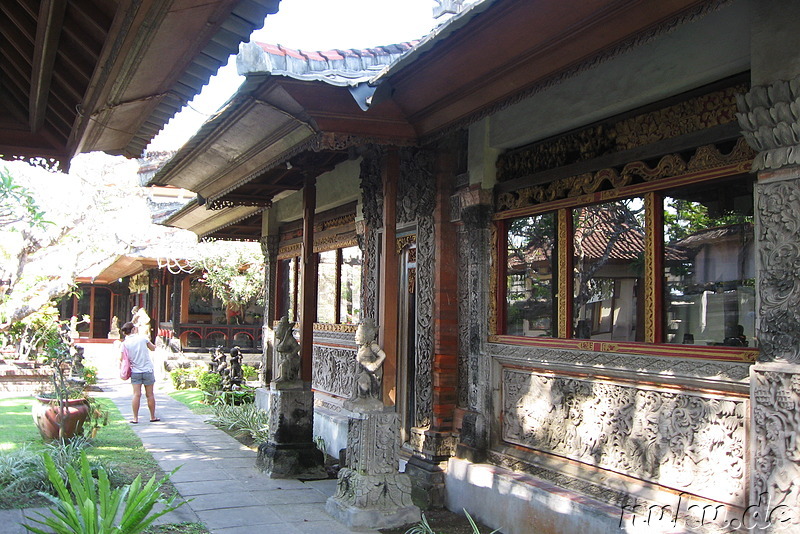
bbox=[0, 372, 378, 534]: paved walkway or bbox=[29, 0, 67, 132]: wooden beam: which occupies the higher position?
bbox=[29, 0, 67, 132]: wooden beam

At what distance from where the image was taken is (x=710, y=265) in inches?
197

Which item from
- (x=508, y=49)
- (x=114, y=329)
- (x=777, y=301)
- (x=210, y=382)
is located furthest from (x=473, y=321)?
(x=114, y=329)

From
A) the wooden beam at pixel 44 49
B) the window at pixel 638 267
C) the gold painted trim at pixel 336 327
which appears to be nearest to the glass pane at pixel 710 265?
the window at pixel 638 267

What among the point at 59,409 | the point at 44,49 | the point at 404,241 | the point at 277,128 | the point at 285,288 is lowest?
the point at 59,409

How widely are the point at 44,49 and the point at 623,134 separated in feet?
13.4

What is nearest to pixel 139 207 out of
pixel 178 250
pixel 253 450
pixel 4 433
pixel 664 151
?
pixel 178 250

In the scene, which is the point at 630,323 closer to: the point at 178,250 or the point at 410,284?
the point at 410,284

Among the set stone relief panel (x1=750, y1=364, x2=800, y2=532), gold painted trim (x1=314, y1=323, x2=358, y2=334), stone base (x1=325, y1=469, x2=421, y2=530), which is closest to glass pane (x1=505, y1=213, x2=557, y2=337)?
stone base (x1=325, y1=469, x2=421, y2=530)

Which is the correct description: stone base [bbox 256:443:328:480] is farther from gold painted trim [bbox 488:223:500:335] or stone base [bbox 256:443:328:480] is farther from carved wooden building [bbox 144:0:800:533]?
gold painted trim [bbox 488:223:500:335]

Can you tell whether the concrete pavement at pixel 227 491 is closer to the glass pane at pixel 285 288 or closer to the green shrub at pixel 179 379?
the glass pane at pixel 285 288

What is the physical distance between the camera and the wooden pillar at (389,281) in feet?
21.7

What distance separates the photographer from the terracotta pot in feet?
29.7

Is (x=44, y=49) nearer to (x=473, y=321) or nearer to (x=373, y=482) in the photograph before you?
(x=373, y=482)

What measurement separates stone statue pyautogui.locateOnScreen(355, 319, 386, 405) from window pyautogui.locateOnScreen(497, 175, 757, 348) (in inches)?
48.5
